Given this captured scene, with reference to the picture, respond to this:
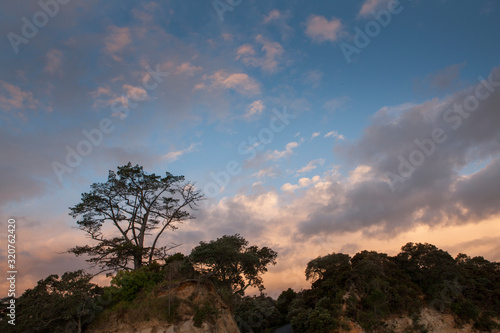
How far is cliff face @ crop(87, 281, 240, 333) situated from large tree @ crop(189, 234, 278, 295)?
7.29 feet

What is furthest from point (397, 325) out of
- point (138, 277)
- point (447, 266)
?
point (138, 277)

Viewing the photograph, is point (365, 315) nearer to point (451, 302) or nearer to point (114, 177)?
point (451, 302)

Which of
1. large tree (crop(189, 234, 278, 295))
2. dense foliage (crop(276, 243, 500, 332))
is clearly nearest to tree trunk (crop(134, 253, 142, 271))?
large tree (crop(189, 234, 278, 295))

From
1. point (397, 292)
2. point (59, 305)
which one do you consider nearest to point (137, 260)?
point (59, 305)

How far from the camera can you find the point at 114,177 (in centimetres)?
3581

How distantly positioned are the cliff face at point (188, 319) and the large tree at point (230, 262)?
2.22 meters

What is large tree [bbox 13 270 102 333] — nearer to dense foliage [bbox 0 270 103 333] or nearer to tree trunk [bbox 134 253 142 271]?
dense foliage [bbox 0 270 103 333]

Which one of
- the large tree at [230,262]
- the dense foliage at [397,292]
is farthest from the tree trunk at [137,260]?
the dense foliage at [397,292]

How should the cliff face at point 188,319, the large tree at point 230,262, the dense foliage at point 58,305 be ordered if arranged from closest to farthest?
the dense foliage at point 58,305 → the cliff face at point 188,319 → the large tree at point 230,262

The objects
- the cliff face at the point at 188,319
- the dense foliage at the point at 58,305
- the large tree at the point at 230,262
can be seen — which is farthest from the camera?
the large tree at the point at 230,262

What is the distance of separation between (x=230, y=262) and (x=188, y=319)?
799cm

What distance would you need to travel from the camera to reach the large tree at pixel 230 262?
1206 inches

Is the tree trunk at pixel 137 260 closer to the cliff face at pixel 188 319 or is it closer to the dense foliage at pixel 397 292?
the cliff face at pixel 188 319

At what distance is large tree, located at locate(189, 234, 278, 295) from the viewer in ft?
101
